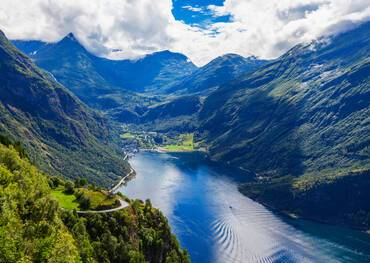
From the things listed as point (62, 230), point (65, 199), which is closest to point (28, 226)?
point (62, 230)

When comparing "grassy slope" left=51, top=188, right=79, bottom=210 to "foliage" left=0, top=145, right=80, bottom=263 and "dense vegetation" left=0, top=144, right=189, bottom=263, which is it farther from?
"foliage" left=0, top=145, right=80, bottom=263

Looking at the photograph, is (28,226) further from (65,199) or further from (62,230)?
(65,199)

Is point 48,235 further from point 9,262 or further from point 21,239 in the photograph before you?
point 9,262

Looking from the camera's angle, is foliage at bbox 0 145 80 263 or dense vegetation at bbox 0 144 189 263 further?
dense vegetation at bbox 0 144 189 263

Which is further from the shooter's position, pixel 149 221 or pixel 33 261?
pixel 149 221

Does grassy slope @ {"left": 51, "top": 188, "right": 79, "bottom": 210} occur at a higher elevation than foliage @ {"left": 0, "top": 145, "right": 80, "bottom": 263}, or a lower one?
higher

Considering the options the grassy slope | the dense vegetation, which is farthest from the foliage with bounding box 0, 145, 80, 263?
the grassy slope

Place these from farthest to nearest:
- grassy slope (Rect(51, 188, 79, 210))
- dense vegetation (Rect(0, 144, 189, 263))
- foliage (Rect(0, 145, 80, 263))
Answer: grassy slope (Rect(51, 188, 79, 210)) → dense vegetation (Rect(0, 144, 189, 263)) → foliage (Rect(0, 145, 80, 263))

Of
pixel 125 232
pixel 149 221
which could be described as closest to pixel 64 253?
pixel 125 232
